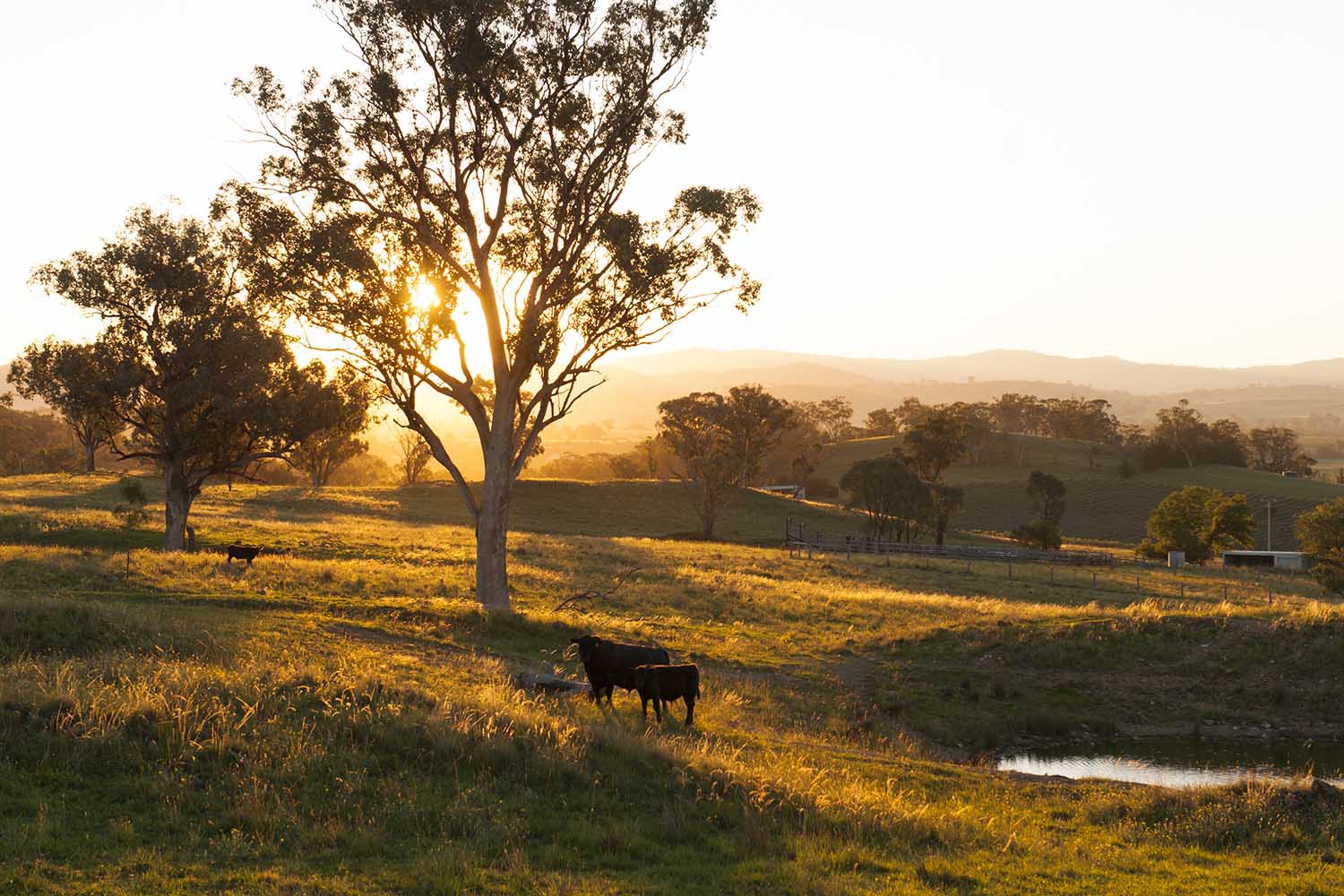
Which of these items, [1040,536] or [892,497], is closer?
[1040,536]

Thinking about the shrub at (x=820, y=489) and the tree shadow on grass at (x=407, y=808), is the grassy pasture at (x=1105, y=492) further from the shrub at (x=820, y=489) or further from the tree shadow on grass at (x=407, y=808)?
the tree shadow on grass at (x=407, y=808)

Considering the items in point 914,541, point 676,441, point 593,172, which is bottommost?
point 914,541

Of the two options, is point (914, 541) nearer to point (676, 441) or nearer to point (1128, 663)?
point (676, 441)

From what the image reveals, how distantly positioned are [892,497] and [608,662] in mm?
81542

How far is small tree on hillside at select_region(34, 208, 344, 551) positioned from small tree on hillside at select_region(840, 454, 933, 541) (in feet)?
210

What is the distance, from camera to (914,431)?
11369cm

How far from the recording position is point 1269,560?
90062 millimetres

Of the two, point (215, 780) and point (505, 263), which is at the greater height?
point (505, 263)

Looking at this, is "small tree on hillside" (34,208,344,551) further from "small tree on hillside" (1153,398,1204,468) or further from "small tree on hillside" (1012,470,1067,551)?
"small tree on hillside" (1153,398,1204,468)

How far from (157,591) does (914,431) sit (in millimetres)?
94945

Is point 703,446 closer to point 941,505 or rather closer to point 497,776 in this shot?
point 941,505

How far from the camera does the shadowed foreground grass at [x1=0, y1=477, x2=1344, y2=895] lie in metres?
10.9

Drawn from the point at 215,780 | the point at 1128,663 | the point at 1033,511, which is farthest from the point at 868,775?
the point at 1033,511

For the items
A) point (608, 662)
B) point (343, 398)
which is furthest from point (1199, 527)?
point (608, 662)
